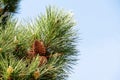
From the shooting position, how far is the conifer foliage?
2107 mm

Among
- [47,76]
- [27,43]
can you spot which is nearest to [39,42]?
[27,43]

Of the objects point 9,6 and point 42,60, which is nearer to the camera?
point 42,60

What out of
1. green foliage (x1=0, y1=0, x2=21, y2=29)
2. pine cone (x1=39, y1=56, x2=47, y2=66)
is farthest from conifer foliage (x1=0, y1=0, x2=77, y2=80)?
green foliage (x1=0, y1=0, x2=21, y2=29)

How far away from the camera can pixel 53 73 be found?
226cm

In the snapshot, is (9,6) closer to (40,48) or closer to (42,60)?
(40,48)

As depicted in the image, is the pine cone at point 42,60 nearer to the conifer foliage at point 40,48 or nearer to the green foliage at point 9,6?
the conifer foliage at point 40,48

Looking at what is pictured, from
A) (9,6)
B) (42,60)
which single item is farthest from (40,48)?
(9,6)

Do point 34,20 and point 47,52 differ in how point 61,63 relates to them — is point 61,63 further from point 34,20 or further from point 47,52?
point 34,20

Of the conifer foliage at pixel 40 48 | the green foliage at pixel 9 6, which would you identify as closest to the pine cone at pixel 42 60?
the conifer foliage at pixel 40 48

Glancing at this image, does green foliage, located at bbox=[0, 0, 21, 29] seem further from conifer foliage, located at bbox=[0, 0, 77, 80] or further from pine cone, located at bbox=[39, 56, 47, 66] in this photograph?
pine cone, located at bbox=[39, 56, 47, 66]

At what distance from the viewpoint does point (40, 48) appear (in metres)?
2.35

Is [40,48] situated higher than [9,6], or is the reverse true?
[9,6]

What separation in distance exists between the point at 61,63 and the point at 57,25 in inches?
13.9

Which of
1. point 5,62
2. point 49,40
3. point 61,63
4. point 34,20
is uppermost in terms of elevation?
point 34,20
